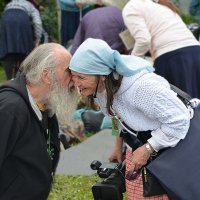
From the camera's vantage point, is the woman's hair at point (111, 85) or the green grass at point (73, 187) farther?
the green grass at point (73, 187)

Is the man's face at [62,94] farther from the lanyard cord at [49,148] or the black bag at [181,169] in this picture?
the black bag at [181,169]

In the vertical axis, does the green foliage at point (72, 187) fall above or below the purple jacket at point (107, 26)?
below

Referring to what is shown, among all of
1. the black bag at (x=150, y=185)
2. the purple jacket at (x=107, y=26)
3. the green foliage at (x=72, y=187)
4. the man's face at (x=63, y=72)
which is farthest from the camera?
the purple jacket at (x=107, y=26)

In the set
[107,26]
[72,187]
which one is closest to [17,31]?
[107,26]

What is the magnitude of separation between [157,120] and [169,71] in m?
2.30

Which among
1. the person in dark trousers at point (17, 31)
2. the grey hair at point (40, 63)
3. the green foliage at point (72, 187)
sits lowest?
the person in dark trousers at point (17, 31)

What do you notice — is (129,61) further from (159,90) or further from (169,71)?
(169,71)

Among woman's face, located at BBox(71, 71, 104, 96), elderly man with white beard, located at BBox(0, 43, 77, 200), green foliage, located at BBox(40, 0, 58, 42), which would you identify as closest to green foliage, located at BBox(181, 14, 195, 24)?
green foliage, located at BBox(40, 0, 58, 42)

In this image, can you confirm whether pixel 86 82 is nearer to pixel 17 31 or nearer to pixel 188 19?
pixel 17 31

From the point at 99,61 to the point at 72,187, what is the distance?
6.95 ft

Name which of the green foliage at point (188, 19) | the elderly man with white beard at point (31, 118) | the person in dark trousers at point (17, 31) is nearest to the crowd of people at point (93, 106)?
the elderly man with white beard at point (31, 118)

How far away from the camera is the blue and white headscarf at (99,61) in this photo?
2652mm

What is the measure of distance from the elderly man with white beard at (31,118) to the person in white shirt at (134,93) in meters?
0.14

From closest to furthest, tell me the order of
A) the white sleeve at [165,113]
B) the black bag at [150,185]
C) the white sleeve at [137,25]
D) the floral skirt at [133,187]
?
the white sleeve at [165,113] → the black bag at [150,185] → the floral skirt at [133,187] → the white sleeve at [137,25]
